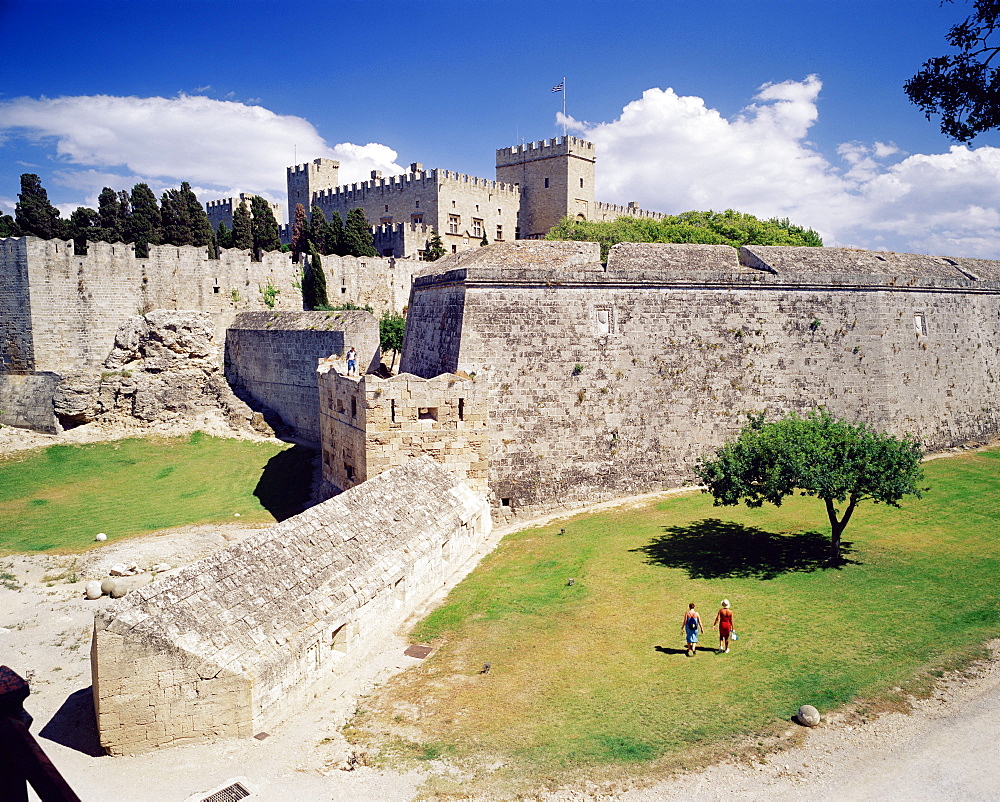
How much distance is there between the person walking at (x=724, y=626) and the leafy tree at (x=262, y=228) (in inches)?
1314

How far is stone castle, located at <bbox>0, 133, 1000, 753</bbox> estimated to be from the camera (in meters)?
8.36

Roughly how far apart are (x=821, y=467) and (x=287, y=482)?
16644mm

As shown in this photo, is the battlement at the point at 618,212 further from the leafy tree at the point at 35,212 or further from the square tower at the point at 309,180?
the leafy tree at the point at 35,212

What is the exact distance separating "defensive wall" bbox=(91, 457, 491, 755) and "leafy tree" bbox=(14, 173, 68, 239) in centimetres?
2956

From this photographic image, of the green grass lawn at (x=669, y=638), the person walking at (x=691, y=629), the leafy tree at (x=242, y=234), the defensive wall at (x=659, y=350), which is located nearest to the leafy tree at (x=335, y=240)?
the leafy tree at (x=242, y=234)

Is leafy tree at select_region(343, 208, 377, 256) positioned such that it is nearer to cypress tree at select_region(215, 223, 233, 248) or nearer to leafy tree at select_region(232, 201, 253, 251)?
leafy tree at select_region(232, 201, 253, 251)

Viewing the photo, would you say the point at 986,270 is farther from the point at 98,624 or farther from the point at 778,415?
the point at 98,624

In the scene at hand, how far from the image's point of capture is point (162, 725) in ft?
26.3

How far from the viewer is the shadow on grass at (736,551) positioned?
40.2 ft

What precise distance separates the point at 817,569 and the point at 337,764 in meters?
8.61

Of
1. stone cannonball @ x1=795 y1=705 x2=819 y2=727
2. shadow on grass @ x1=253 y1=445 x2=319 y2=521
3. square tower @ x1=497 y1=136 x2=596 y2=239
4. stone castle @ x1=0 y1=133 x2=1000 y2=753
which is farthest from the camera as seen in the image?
square tower @ x1=497 y1=136 x2=596 y2=239

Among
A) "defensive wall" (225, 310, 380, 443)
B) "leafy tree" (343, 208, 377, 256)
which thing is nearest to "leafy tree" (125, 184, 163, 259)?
"defensive wall" (225, 310, 380, 443)

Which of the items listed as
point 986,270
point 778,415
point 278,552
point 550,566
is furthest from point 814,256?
point 278,552

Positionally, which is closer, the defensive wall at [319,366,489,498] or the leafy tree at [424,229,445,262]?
the defensive wall at [319,366,489,498]
